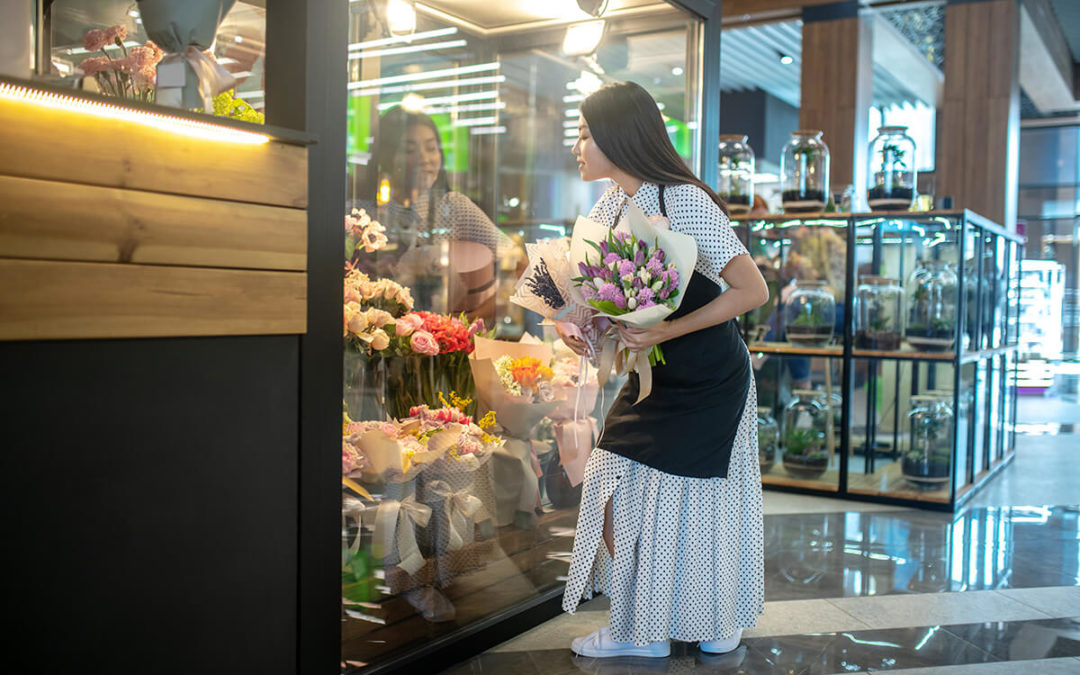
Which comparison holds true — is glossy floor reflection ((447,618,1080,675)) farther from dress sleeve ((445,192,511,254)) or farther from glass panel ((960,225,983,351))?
glass panel ((960,225,983,351))

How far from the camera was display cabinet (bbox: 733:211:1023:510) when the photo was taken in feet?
15.3

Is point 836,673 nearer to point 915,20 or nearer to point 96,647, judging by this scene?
point 96,647

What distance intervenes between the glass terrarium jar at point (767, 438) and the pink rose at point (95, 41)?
4.13 metres

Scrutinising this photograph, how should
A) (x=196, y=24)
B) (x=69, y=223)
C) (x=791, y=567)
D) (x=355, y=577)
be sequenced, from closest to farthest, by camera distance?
(x=69, y=223), (x=196, y=24), (x=355, y=577), (x=791, y=567)

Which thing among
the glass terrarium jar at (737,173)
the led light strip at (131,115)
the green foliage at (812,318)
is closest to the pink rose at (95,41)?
the led light strip at (131,115)

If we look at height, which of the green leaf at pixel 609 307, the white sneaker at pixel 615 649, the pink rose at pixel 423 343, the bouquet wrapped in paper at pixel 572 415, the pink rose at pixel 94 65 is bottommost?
the white sneaker at pixel 615 649

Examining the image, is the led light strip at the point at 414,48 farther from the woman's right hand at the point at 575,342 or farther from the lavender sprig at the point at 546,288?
the woman's right hand at the point at 575,342

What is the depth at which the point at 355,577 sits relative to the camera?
2.19 meters

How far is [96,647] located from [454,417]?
3.87ft

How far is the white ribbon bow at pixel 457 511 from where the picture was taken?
2.53 m

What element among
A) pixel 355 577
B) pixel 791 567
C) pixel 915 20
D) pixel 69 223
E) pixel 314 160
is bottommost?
pixel 791 567

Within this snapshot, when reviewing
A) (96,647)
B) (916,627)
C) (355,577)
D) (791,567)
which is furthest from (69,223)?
(791,567)

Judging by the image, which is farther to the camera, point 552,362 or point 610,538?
point 552,362

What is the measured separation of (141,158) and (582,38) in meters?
2.16
